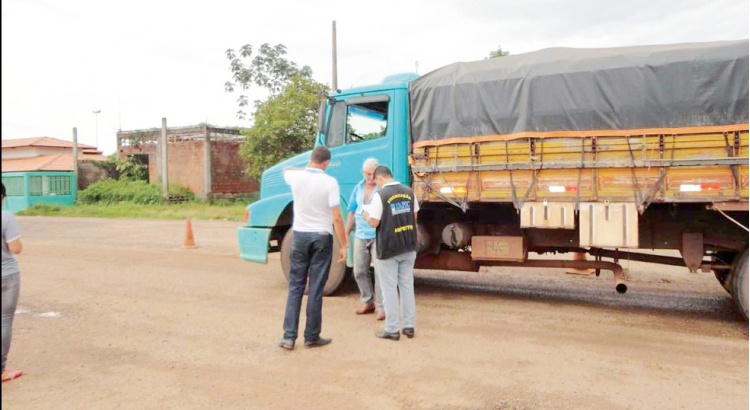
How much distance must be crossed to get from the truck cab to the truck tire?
11.8 ft

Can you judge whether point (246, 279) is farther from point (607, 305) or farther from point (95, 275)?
point (607, 305)

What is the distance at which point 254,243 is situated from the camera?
7871 mm

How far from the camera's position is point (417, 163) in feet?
22.8

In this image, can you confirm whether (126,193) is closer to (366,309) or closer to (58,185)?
(58,185)

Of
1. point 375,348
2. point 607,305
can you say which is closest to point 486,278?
point 607,305

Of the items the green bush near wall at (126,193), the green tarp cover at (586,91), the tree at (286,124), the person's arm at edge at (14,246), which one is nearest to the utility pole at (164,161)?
the green bush near wall at (126,193)

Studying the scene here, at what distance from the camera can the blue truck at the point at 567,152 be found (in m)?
5.63

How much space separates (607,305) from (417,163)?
2857 millimetres

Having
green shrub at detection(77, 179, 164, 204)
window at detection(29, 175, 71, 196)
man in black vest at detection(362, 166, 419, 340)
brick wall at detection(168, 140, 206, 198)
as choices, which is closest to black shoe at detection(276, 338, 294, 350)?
man in black vest at detection(362, 166, 419, 340)

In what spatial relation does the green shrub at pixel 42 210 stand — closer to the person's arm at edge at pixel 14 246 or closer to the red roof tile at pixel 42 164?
the red roof tile at pixel 42 164

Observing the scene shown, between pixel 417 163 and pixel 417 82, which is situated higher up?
pixel 417 82

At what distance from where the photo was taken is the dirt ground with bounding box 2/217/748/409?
13.4ft

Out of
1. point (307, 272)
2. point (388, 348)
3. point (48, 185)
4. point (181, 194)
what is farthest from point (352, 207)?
point (48, 185)

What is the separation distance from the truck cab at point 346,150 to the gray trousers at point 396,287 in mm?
1720
